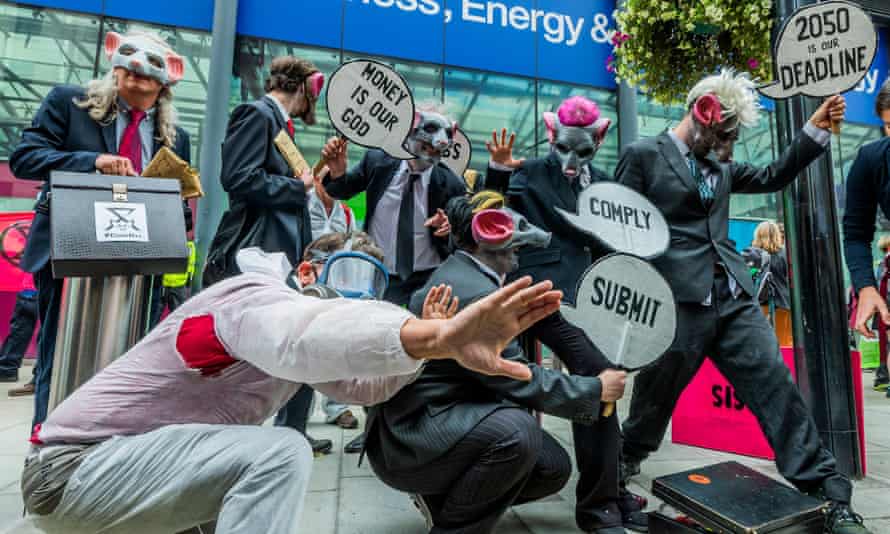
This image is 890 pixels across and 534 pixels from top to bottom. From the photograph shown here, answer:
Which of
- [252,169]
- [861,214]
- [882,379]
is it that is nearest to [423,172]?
[252,169]

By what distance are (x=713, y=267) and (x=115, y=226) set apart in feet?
6.89

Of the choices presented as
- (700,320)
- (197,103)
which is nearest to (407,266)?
(700,320)

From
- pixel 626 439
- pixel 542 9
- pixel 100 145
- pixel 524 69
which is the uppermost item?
pixel 542 9

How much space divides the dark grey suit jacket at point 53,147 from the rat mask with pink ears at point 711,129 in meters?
2.24

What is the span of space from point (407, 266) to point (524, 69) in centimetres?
700

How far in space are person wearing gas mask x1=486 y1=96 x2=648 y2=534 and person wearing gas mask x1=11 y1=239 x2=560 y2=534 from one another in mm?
1014

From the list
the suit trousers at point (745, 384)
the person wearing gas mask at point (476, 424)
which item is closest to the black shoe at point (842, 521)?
the suit trousers at point (745, 384)

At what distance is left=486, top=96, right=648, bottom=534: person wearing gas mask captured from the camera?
6.58 feet

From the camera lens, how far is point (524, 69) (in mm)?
8734

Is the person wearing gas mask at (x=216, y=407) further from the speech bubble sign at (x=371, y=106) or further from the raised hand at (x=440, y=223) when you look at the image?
the speech bubble sign at (x=371, y=106)

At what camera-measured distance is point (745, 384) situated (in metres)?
2.11

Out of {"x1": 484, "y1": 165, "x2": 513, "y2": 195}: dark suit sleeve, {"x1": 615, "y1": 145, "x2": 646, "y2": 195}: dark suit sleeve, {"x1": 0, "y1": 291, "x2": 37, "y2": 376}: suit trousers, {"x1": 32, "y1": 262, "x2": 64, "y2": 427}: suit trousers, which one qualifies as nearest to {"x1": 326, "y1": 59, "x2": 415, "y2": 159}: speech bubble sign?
{"x1": 484, "y1": 165, "x2": 513, "y2": 195}: dark suit sleeve

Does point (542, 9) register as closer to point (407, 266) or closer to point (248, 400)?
point (407, 266)

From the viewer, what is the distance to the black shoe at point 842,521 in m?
1.80
